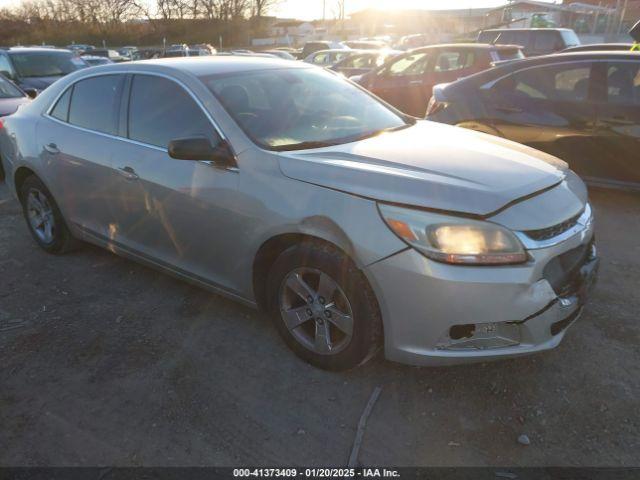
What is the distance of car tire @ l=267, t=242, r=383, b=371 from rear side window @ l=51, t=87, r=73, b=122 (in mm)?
2372

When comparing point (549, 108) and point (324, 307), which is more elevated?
point (549, 108)

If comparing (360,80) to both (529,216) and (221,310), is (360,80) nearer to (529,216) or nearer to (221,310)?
(221,310)

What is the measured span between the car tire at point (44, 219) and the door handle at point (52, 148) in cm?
34

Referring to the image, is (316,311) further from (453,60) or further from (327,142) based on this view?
(453,60)

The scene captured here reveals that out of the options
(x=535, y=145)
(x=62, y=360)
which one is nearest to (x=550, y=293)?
(x=62, y=360)

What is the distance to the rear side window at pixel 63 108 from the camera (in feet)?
13.3

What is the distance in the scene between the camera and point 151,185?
3.28m

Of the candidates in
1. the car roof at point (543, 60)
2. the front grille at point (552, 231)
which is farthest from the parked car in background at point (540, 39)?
the front grille at point (552, 231)

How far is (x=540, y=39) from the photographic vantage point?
1518 cm

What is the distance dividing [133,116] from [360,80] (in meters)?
7.78

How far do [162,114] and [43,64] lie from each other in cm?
915

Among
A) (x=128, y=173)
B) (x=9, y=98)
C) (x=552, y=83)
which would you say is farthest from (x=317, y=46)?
(x=128, y=173)

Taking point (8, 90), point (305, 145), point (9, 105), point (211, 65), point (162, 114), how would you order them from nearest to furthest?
point (305, 145) → point (162, 114) → point (211, 65) → point (9, 105) → point (8, 90)

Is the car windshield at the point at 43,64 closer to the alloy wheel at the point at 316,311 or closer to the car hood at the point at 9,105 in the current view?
the car hood at the point at 9,105
